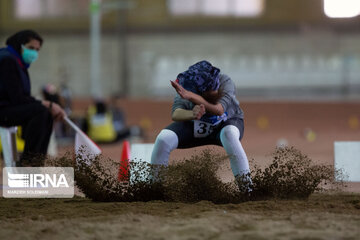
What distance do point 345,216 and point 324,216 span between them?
6.9 inches

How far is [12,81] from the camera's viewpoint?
752 centimetres

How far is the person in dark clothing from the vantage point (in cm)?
752

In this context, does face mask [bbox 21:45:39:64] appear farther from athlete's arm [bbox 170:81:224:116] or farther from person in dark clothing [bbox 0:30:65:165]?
athlete's arm [bbox 170:81:224:116]

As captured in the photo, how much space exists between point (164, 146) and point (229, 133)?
0.60 metres

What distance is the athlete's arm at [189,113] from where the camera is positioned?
232 inches

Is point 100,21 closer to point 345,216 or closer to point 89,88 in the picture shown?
point 89,88

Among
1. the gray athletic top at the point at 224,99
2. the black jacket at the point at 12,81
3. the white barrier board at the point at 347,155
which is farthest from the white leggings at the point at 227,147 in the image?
the black jacket at the point at 12,81

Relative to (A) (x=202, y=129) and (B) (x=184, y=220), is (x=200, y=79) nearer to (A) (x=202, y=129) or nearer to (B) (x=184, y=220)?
(A) (x=202, y=129)

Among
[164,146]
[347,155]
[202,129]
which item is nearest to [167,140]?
[164,146]

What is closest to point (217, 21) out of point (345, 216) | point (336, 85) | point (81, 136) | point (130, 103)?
point (336, 85)

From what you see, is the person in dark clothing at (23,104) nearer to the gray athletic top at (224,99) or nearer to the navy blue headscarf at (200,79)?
the gray athletic top at (224,99)

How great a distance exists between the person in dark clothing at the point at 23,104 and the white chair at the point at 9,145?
19 centimetres

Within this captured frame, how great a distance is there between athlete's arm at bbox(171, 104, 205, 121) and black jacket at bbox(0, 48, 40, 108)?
2224 millimetres

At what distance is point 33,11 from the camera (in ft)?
116
